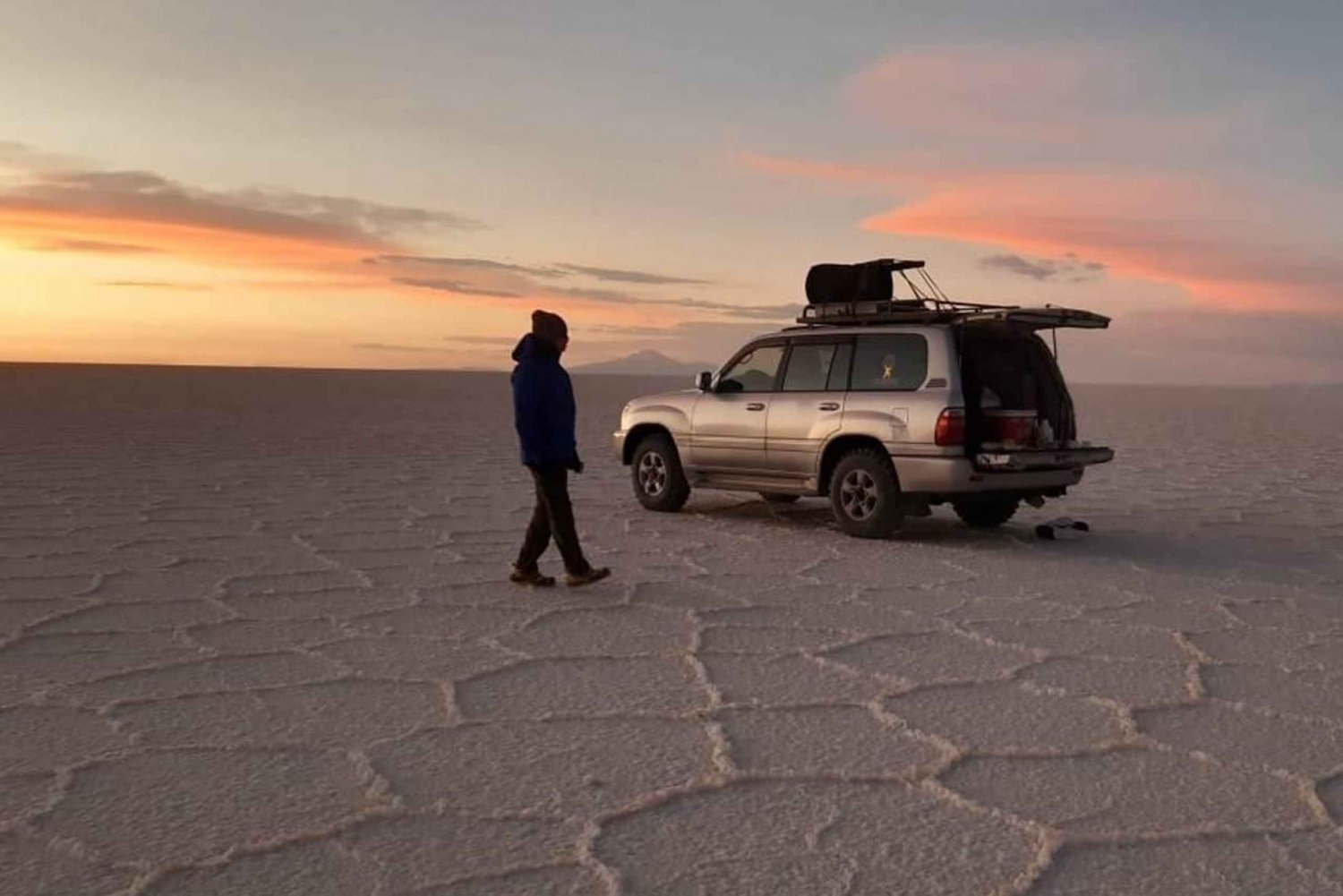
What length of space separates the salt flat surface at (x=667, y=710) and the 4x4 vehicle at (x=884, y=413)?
539 mm

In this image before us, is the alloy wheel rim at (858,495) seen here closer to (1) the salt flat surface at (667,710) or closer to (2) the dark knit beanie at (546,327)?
(1) the salt flat surface at (667,710)

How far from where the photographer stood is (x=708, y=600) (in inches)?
306

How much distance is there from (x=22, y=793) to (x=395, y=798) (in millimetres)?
1252

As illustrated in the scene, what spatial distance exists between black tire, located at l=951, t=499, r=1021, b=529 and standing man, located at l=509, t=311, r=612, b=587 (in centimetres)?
475

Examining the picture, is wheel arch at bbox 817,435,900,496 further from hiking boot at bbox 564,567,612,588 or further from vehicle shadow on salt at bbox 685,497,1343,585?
hiking boot at bbox 564,567,612,588

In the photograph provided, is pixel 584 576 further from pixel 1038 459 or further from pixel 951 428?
pixel 1038 459

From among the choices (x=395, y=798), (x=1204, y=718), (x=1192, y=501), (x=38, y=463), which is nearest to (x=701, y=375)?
(x=1192, y=501)

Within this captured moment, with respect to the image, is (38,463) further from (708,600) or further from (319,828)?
(319,828)

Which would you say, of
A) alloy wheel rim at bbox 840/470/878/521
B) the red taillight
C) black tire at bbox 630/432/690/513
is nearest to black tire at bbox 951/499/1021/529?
alloy wheel rim at bbox 840/470/878/521

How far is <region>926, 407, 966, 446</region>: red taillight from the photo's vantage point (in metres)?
9.88

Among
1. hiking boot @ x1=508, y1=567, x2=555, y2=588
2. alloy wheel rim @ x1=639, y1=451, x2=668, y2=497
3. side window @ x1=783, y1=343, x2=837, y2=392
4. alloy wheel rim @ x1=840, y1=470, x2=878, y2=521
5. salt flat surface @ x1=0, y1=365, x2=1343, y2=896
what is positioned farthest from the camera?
alloy wheel rim @ x1=639, y1=451, x2=668, y2=497

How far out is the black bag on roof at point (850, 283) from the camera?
11.3 metres

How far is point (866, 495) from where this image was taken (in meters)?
10.5

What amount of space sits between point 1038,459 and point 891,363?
4.60ft
